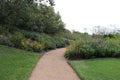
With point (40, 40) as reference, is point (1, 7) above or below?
above

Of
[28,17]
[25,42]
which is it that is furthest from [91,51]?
[28,17]

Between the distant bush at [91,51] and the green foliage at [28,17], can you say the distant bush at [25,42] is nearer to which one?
the green foliage at [28,17]

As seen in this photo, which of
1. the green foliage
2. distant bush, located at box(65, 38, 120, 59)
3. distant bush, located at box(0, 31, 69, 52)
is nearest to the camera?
distant bush, located at box(65, 38, 120, 59)

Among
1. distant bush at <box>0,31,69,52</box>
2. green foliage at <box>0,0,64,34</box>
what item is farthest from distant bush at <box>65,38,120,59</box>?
distant bush at <box>0,31,69,52</box>

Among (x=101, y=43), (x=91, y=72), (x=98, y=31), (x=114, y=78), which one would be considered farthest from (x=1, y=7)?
(x=98, y=31)

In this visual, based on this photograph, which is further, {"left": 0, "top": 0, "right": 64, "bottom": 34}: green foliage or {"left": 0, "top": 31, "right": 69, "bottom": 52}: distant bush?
{"left": 0, "top": 31, "right": 69, "bottom": 52}: distant bush

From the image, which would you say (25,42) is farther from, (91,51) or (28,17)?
(91,51)

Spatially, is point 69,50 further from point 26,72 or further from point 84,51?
point 26,72

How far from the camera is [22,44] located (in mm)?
20125

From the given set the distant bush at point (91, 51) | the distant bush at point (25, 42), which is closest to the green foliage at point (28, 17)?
the distant bush at point (25, 42)

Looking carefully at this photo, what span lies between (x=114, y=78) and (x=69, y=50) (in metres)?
7.77

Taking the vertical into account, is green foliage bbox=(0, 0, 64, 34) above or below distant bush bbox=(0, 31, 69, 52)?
above

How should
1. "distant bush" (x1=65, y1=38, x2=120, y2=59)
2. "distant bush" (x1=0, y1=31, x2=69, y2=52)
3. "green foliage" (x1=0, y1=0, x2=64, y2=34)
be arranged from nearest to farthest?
"distant bush" (x1=65, y1=38, x2=120, y2=59) → "green foliage" (x1=0, y1=0, x2=64, y2=34) → "distant bush" (x1=0, y1=31, x2=69, y2=52)

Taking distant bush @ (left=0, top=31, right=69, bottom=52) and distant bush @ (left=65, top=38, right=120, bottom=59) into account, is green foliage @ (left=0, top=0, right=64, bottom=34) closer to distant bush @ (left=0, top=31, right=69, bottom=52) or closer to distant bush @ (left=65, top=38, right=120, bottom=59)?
distant bush @ (left=0, top=31, right=69, bottom=52)
